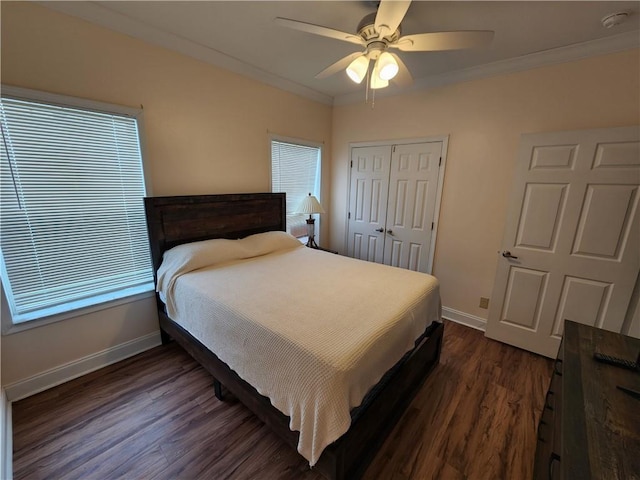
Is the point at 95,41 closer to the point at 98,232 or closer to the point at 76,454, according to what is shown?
the point at 98,232

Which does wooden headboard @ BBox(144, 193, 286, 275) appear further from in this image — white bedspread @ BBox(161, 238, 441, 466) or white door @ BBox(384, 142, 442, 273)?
white door @ BBox(384, 142, 442, 273)

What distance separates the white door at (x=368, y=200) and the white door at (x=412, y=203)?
97mm

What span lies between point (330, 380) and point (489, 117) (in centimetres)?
283

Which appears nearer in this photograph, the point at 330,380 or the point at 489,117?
the point at 330,380

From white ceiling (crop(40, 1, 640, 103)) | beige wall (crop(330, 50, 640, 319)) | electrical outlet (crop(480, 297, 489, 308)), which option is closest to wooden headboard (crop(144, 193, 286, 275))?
white ceiling (crop(40, 1, 640, 103))

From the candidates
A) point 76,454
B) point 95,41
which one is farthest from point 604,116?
point 76,454

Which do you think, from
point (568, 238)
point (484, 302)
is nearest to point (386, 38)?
point (568, 238)

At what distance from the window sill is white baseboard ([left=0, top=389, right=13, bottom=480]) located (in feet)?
1.28

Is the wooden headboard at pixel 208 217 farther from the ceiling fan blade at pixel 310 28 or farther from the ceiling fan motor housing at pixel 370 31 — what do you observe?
the ceiling fan motor housing at pixel 370 31

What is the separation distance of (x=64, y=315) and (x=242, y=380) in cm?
147

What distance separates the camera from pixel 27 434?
5.20 ft

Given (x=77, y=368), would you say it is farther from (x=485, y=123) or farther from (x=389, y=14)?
(x=485, y=123)

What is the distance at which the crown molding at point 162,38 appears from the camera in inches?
68.0

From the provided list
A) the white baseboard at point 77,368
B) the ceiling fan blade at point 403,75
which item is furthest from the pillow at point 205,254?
the ceiling fan blade at point 403,75
